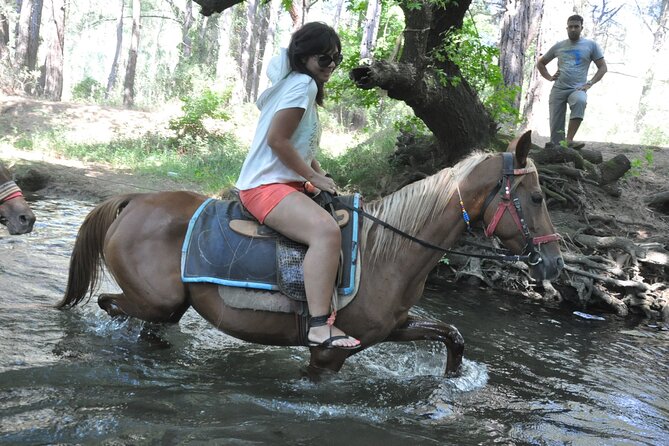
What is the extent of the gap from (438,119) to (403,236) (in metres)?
5.72

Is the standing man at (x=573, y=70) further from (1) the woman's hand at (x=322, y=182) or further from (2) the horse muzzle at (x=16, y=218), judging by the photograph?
(2) the horse muzzle at (x=16, y=218)

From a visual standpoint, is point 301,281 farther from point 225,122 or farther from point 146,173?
point 225,122

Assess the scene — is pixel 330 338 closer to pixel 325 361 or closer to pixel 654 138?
pixel 325 361

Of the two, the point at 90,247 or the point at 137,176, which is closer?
the point at 90,247

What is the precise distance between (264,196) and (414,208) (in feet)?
3.53

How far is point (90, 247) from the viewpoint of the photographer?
4641 mm

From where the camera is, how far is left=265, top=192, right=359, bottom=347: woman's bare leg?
3.64 m

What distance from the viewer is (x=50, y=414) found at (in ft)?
11.1

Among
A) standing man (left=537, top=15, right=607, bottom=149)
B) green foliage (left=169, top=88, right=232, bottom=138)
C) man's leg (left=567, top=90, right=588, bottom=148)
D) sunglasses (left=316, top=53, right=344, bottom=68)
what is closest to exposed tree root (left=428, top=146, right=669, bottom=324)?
man's leg (left=567, top=90, right=588, bottom=148)

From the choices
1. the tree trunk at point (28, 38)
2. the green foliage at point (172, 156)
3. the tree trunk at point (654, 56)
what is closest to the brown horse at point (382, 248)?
the green foliage at point (172, 156)

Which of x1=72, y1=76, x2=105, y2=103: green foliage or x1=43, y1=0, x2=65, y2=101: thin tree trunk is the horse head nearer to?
x1=43, y1=0, x2=65, y2=101: thin tree trunk

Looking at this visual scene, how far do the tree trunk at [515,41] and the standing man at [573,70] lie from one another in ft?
2.73

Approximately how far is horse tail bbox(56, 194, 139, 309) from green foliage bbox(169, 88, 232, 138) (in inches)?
522

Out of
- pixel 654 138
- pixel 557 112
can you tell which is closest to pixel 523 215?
pixel 557 112
